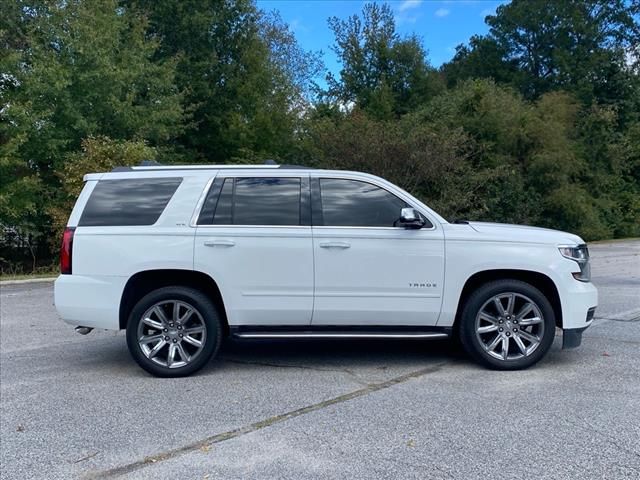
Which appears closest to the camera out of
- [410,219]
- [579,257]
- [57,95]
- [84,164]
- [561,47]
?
[410,219]

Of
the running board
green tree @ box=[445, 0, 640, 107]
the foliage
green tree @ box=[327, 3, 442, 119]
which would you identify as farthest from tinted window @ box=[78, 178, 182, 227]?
green tree @ box=[445, 0, 640, 107]

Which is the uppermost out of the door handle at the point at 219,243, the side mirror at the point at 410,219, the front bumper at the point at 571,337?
the side mirror at the point at 410,219

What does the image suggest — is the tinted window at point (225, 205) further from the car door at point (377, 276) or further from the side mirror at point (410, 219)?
the side mirror at point (410, 219)

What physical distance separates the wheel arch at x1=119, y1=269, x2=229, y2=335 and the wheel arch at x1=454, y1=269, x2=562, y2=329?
2.38 m

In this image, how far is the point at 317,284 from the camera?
5461 mm

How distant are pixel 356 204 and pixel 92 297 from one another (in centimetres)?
275

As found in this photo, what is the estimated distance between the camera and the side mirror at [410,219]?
17.5 ft

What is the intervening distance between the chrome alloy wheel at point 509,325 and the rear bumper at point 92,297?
353 cm

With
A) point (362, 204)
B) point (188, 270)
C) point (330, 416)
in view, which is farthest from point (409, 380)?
point (188, 270)

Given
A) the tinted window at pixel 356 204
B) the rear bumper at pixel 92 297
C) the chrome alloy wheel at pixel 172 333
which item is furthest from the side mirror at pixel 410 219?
the rear bumper at pixel 92 297

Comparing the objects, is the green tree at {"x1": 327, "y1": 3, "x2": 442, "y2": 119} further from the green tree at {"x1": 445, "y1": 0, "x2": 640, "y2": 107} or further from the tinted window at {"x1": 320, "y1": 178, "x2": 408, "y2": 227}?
the tinted window at {"x1": 320, "y1": 178, "x2": 408, "y2": 227}

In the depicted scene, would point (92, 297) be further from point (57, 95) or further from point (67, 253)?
point (57, 95)

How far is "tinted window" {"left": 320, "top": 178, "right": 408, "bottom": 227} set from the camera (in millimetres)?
5582

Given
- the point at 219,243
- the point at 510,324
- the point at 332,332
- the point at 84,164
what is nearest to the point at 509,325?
the point at 510,324
